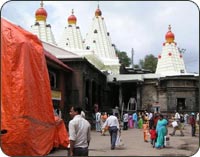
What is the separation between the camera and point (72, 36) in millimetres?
35406

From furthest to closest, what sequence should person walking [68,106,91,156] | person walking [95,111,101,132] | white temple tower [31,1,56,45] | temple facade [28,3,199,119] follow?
white temple tower [31,1,56,45], temple facade [28,3,199,119], person walking [95,111,101,132], person walking [68,106,91,156]

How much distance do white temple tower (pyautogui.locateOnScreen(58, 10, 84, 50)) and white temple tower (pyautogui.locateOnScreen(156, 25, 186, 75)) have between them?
26.7 ft

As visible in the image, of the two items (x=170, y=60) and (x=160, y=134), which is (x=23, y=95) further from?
(x=170, y=60)

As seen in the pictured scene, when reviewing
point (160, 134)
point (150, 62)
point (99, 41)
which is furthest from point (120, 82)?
point (150, 62)

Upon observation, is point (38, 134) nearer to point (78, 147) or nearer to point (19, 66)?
point (19, 66)

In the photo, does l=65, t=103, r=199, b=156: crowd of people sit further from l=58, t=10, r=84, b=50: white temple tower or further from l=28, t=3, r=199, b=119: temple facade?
l=58, t=10, r=84, b=50: white temple tower

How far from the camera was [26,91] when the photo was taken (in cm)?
765

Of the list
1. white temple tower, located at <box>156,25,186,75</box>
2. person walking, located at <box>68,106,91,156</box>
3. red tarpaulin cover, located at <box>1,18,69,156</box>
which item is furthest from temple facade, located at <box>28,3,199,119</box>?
person walking, located at <box>68,106,91,156</box>

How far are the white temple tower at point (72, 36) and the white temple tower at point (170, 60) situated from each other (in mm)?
8135

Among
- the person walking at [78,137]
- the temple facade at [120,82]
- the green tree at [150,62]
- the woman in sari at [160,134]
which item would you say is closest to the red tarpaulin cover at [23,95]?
the person walking at [78,137]

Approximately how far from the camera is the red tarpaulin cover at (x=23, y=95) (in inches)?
291

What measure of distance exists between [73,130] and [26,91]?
81.6 inches

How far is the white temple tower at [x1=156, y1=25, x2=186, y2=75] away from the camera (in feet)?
98.4

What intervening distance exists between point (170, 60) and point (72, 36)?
1028 centimetres
